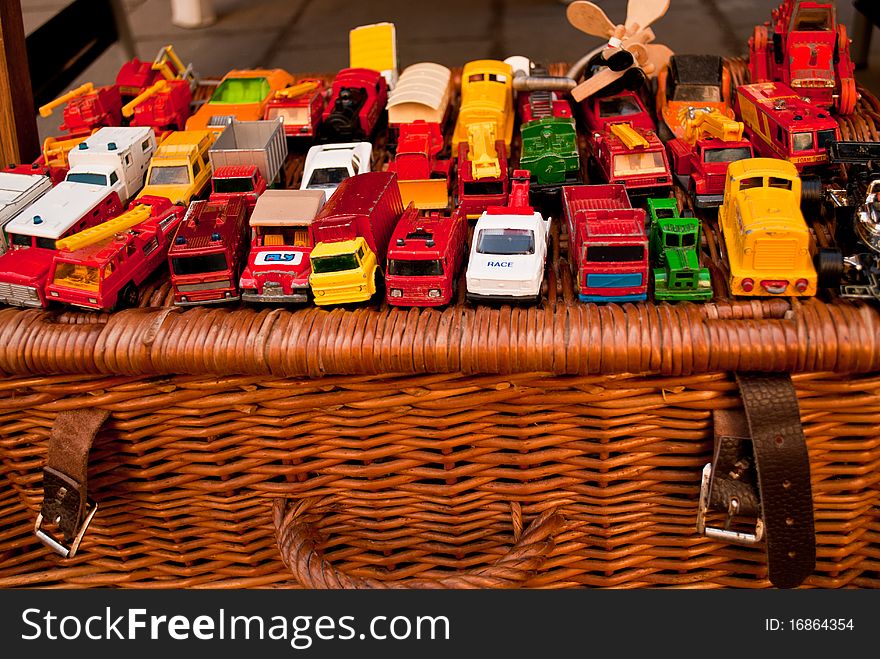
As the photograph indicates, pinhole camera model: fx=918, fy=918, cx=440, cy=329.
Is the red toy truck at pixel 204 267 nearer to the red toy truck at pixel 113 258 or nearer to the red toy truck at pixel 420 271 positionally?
the red toy truck at pixel 113 258

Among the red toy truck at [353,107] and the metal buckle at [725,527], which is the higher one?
the red toy truck at [353,107]

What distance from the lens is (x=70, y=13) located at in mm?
2334

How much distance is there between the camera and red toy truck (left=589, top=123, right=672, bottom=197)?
129cm

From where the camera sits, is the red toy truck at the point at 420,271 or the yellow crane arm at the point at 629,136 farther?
the yellow crane arm at the point at 629,136

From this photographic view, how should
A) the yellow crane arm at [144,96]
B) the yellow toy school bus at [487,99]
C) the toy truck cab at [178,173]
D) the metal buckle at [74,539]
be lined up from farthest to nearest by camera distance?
the yellow crane arm at [144,96] → the yellow toy school bus at [487,99] → the toy truck cab at [178,173] → the metal buckle at [74,539]

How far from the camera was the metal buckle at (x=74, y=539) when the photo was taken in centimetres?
112

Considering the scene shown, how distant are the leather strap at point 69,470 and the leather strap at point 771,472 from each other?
740 millimetres

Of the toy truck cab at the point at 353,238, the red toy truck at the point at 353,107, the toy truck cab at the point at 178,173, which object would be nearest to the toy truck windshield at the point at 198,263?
the toy truck cab at the point at 353,238

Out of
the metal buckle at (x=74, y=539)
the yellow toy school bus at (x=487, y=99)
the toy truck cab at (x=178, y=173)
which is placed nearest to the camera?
the metal buckle at (x=74, y=539)

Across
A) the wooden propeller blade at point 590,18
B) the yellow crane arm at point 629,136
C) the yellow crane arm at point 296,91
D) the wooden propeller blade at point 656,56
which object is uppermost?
the wooden propeller blade at point 590,18

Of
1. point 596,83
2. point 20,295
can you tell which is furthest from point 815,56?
point 20,295

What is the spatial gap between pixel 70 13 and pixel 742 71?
167 cm

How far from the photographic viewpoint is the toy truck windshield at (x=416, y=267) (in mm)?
1108

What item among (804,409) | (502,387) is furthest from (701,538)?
(502,387)
